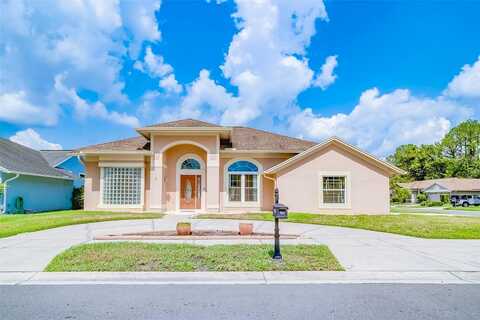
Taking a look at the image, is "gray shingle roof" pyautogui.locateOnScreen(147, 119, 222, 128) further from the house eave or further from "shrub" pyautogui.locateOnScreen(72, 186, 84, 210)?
"shrub" pyautogui.locateOnScreen(72, 186, 84, 210)

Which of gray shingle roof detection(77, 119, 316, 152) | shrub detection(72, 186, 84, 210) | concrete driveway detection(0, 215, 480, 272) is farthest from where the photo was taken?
shrub detection(72, 186, 84, 210)

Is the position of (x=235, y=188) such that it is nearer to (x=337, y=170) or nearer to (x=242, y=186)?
(x=242, y=186)

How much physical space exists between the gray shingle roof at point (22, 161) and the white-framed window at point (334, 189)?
18069 millimetres

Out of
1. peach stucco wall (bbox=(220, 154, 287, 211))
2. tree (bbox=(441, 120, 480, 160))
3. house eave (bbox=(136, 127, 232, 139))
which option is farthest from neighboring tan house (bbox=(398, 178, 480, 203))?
house eave (bbox=(136, 127, 232, 139))

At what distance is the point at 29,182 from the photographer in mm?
21516

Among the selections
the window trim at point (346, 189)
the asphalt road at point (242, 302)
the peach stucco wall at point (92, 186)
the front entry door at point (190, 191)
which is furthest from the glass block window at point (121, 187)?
the asphalt road at point (242, 302)

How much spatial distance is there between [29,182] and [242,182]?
1385 centimetres

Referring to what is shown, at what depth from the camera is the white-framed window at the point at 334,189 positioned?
19.1 metres

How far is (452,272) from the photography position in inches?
264

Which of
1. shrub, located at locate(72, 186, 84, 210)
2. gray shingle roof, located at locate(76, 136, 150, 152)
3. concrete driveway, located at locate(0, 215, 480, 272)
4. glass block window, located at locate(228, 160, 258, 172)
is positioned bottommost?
concrete driveway, located at locate(0, 215, 480, 272)

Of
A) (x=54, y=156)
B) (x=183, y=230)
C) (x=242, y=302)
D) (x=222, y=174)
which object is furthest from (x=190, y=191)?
(x=242, y=302)

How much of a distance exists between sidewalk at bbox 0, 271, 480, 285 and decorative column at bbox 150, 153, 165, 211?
13.0 metres

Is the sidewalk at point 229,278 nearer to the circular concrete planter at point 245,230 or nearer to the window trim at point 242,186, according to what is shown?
the circular concrete planter at point 245,230

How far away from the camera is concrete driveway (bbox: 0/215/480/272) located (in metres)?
7.15
